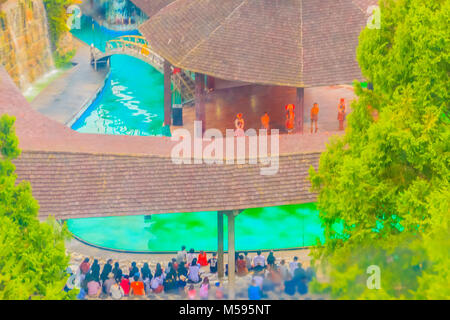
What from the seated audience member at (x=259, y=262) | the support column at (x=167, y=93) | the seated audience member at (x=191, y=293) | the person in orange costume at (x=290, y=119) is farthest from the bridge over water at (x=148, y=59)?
the seated audience member at (x=191, y=293)

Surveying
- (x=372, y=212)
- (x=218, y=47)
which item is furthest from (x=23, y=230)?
(x=218, y=47)

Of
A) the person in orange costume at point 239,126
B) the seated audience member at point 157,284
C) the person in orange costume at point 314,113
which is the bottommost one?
the seated audience member at point 157,284

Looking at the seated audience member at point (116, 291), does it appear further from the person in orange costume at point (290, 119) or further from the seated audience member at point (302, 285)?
the person in orange costume at point (290, 119)

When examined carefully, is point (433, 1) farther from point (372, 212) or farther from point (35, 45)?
point (35, 45)

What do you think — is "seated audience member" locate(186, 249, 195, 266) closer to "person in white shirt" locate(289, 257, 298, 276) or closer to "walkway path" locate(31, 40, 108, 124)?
"person in white shirt" locate(289, 257, 298, 276)

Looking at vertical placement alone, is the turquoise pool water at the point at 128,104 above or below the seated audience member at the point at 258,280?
above
